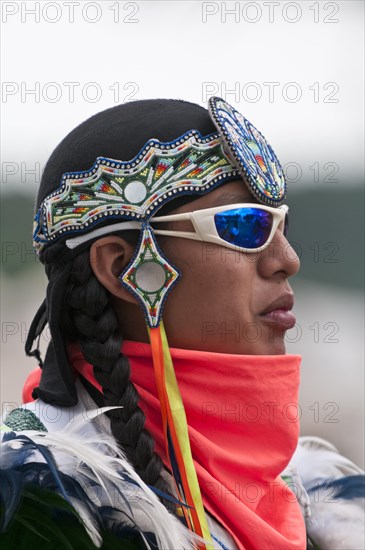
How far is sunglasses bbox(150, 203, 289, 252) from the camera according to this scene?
2.13 metres

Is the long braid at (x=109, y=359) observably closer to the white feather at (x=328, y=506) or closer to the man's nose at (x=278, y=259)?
the man's nose at (x=278, y=259)

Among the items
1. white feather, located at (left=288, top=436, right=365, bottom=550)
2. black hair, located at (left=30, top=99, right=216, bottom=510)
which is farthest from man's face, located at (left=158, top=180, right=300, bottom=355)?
white feather, located at (left=288, top=436, right=365, bottom=550)

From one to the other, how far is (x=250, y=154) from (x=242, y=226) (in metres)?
0.20

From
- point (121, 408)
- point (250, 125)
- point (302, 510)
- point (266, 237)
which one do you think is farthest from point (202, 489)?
point (250, 125)

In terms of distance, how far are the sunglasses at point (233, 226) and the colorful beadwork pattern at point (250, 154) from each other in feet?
0.17

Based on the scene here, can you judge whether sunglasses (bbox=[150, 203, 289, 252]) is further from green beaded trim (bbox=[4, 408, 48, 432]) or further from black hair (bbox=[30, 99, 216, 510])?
green beaded trim (bbox=[4, 408, 48, 432])

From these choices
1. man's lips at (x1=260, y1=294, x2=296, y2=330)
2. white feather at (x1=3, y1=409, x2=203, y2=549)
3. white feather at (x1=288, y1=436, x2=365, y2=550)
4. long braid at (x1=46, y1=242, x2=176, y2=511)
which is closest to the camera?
white feather at (x1=3, y1=409, x2=203, y2=549)

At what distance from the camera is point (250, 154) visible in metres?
2.20

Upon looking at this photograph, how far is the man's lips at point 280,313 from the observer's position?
7.18 feet

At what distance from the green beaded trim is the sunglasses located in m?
0.60

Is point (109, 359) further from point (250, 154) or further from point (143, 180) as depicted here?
point (250, 154)

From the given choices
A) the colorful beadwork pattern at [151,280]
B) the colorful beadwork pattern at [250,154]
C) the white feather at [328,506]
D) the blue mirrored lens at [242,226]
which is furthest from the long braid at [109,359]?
the white feather at [328,506]

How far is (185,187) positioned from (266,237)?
264 millimetres

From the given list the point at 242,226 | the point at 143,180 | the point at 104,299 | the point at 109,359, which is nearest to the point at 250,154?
the point at 242,226
